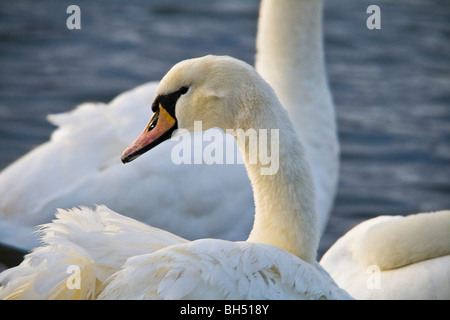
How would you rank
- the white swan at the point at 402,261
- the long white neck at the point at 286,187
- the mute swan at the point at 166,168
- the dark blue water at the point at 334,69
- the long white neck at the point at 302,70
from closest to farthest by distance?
the long white neck at the point at 286,187, the white swan at the point at 402,261, the mute swan at the point at 166,168, the long white neck at the point at 302,70, the dark blue water at the point at 334,69

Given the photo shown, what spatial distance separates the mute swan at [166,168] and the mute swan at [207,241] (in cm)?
131

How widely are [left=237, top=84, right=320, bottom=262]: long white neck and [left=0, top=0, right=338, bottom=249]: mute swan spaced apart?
152cm

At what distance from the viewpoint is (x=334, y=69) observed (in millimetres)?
8922

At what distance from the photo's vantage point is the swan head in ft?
10.3

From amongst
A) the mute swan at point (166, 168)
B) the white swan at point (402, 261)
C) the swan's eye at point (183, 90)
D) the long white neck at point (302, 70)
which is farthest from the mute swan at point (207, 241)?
the long white neck at point (302, 70)

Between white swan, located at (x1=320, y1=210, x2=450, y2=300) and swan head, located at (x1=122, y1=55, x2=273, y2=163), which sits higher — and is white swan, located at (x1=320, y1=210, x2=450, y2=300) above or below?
below

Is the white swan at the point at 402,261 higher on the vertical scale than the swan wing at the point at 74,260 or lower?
lower

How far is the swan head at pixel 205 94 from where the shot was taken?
3135mm

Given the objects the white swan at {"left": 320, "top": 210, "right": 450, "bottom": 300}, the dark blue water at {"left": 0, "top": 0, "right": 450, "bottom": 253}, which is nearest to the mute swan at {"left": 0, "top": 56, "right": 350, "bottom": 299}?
the white swan at {"left": 320, "top": 210, "right": 450, "bottom": 300}

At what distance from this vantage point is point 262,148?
312 centimetres

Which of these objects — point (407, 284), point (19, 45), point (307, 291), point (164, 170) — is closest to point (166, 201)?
point (164, 170)

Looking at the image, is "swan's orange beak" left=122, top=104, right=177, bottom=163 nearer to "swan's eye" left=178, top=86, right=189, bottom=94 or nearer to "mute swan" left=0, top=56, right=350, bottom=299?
"mute swan" left=0, top=56, right=350, bottom=299

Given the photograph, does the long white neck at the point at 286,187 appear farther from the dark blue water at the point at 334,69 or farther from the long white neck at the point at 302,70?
the dark blue water at the point at 334,69
